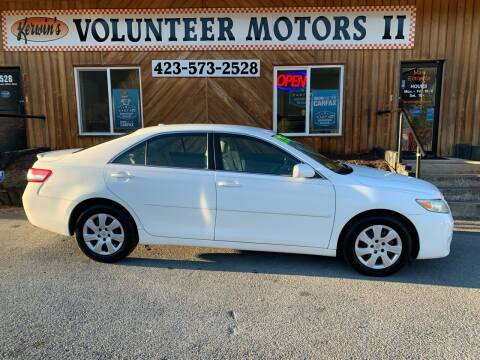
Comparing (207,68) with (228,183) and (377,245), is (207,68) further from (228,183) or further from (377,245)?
(377,245)

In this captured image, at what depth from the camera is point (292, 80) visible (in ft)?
30.7

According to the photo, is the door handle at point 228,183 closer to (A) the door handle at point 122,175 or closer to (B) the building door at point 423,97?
(A) the door handle at point 122,175

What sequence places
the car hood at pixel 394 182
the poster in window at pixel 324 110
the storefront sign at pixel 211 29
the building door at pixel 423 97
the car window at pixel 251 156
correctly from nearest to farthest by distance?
the car hood at pixel 394 182 → the car window at pixel 251 156 → the storefront sign at pixel 211 29 → the building door at pixel 423 97 → the poster in window at pixel 324 110

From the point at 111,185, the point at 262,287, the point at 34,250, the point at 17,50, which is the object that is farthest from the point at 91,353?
the point at 17,50

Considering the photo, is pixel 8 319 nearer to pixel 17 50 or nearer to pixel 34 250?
pixel 34 250

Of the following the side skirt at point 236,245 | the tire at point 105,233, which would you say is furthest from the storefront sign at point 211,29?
the side skirt at point 236,245

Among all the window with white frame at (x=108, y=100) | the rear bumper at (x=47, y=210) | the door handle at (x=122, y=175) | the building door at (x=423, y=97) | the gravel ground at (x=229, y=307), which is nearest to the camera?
the gravel ground at (x=229, y=307)

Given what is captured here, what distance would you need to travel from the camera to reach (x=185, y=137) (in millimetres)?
4590

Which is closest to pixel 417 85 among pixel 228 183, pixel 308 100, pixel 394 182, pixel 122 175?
pixel 308 100

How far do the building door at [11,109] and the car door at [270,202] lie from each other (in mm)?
7560

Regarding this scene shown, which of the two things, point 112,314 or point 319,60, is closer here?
point 112,314

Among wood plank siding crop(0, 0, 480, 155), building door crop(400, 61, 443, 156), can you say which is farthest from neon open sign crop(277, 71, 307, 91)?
building door crop(400, 61, 443, 156)

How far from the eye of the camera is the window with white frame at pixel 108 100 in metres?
9.58

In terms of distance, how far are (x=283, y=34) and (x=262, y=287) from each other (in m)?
6.74
